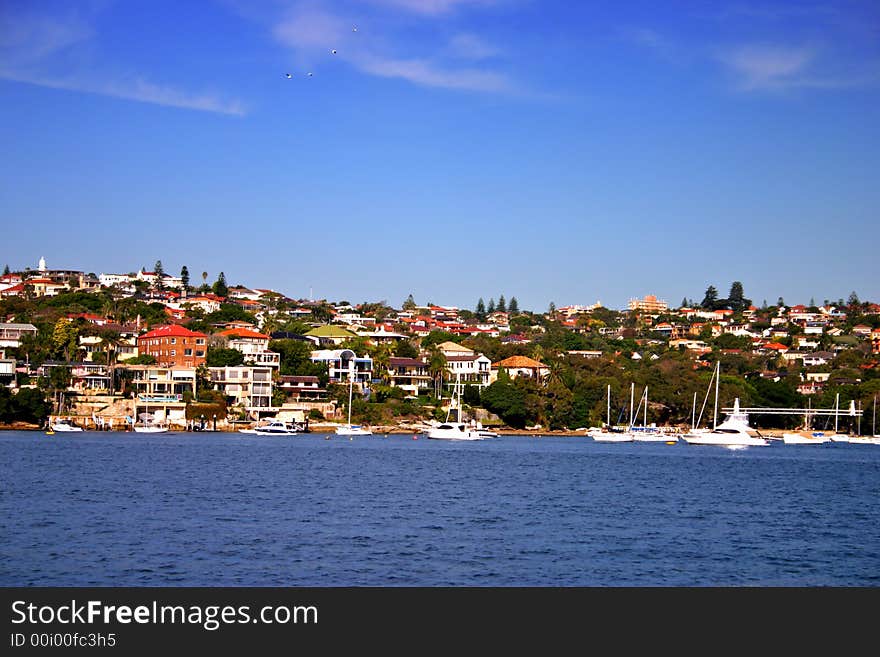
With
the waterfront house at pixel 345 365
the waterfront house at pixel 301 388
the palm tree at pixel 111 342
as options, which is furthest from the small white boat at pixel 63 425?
the waterfront house at pixel 345 365

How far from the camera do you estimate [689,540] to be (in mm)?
26484

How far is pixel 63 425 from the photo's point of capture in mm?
75375

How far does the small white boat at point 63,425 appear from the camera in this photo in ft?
246

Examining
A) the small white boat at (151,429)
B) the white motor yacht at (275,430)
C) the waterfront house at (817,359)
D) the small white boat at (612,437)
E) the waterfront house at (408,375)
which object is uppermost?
the waterfront house at (817,359)

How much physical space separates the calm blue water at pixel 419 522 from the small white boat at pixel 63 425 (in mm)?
21736

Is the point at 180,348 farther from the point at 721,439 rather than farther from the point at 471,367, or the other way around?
the point at 721,439

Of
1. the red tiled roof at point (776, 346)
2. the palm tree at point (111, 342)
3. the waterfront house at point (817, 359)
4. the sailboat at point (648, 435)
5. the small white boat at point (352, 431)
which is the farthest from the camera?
the red tiled roof at point (776, 346)

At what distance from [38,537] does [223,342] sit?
247 feet

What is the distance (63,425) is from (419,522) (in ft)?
175

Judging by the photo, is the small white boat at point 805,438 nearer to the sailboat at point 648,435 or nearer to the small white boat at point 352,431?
the sailboat at point 648,435

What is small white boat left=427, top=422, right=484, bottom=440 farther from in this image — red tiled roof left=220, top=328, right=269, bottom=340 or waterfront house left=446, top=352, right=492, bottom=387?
red tiled roof left=220, top=328, right=269, bottom=340

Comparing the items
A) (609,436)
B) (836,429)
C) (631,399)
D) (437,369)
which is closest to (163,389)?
(437,369)
